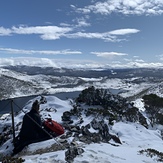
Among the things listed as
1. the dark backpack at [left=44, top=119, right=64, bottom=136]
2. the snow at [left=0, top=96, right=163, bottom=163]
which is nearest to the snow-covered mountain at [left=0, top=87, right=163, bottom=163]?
the snow at [left=0, top=96, right=163, bottom=163]

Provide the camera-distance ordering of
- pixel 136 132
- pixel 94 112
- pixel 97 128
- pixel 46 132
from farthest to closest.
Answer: pixel 94 112
pixel 136 132
pixel 97 128
pixel 46 132

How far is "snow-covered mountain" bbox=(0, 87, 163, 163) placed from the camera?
12734 mm

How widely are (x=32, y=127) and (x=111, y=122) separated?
11.4 m

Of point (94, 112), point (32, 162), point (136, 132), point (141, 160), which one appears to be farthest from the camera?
point (94, 112)

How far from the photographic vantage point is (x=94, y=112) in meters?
27.6

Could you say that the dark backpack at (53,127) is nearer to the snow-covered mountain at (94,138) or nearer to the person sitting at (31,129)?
the snow-covered mountain at (94,138)

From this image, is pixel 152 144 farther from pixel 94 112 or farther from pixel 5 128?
pixel 5 128

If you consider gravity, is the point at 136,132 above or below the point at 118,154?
below

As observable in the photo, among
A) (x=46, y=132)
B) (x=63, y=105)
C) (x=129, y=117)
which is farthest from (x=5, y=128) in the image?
(x=129, y=117)

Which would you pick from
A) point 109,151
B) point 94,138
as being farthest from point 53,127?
point 109,151

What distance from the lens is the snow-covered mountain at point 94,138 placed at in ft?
41.8

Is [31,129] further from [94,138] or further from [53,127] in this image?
[94,138]

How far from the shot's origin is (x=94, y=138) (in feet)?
57.2

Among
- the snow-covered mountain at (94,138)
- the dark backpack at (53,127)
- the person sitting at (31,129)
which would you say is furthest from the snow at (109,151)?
the dark backpack at (53,127)
